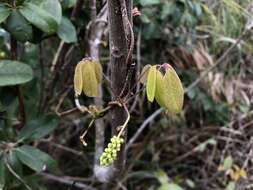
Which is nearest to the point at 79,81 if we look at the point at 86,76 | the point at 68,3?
the point at 86,76

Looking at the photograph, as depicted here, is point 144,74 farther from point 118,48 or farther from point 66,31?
point 66,31

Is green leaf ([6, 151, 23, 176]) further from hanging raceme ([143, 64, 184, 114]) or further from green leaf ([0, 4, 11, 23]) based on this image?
hanging raceme ([143, 64, 184, 114])

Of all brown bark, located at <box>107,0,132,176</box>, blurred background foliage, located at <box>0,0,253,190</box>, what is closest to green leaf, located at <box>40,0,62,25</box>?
brown bark, located at <box>107,0,132,176</box>

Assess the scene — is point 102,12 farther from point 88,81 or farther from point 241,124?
point 241,124

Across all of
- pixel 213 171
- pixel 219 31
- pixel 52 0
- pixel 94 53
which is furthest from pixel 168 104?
pixel 213 171

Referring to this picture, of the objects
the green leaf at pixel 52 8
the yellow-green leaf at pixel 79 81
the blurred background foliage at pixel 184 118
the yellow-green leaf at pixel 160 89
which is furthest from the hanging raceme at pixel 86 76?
the blurred background foliage at pixel 184 118

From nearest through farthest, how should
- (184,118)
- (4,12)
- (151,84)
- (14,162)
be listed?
Answer: (151,84)
(4,12)
(14,162)
(184,118)

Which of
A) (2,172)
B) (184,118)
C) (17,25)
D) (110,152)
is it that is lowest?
(184,118)
